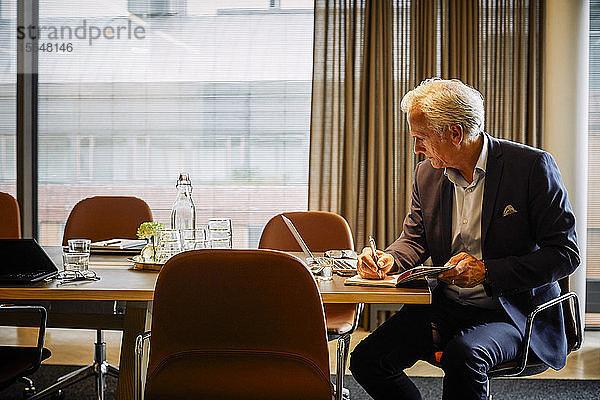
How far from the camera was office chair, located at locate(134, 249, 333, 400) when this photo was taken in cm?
157

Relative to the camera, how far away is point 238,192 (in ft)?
15.3

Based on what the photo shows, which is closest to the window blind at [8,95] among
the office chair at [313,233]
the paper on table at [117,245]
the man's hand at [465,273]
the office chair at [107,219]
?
the office chair at [107,219]

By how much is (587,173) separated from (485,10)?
120 centimetres

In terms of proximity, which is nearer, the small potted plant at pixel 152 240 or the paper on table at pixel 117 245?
the small potted plant at pixel 152 240

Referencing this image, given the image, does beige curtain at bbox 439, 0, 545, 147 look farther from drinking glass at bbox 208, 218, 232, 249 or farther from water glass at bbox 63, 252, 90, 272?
water glass at bbox 63, 252, 90, 272

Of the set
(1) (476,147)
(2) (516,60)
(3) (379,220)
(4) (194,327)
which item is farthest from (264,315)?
(2) (516,60)

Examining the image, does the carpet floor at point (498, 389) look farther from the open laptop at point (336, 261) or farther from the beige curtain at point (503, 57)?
the beige curtain at point (503, 57)

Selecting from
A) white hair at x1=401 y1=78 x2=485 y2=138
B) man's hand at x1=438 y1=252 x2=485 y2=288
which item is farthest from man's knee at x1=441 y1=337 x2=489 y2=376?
white hair at x1=401 y1=78 x2=485 y2=138

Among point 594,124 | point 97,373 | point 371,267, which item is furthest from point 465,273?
point 594,124

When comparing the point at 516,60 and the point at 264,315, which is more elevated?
the point at 516,60

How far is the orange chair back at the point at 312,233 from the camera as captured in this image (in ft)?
9.75

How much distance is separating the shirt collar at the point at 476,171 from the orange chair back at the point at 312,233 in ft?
2.42

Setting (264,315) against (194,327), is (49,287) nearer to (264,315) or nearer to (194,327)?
(194,327)

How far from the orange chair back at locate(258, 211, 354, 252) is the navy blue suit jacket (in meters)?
0.66
